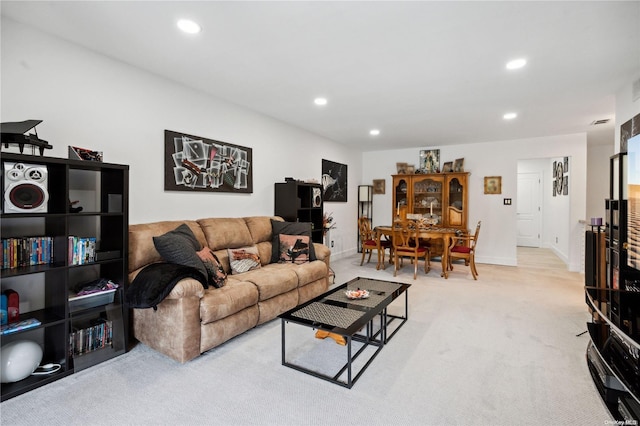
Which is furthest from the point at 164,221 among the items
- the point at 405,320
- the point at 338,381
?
the point at 405,320

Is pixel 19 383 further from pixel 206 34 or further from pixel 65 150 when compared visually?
pixel 206 34

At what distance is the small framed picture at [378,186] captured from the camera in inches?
289

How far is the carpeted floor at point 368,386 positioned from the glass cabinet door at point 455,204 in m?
3.36

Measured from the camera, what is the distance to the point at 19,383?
197 cm

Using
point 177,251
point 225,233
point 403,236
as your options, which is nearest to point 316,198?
point 403,236

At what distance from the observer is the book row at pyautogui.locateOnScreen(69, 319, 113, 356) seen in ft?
7.42

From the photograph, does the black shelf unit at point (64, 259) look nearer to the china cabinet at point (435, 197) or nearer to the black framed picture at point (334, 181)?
the black framed picture at point (334, 181)

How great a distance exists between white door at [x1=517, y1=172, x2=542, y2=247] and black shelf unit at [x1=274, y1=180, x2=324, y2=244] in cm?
649

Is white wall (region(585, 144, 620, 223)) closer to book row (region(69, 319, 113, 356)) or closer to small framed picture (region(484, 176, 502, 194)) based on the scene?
small framed picture (region(484, 176, 502, 194))

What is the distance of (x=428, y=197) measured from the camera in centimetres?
675

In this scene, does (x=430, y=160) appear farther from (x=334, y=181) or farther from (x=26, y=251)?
(x=26, y=251)

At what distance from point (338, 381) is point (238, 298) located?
3.41 feet

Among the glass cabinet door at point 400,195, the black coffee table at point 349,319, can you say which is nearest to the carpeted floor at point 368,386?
the black coffee table at point 349,319

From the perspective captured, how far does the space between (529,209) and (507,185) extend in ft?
10.1
